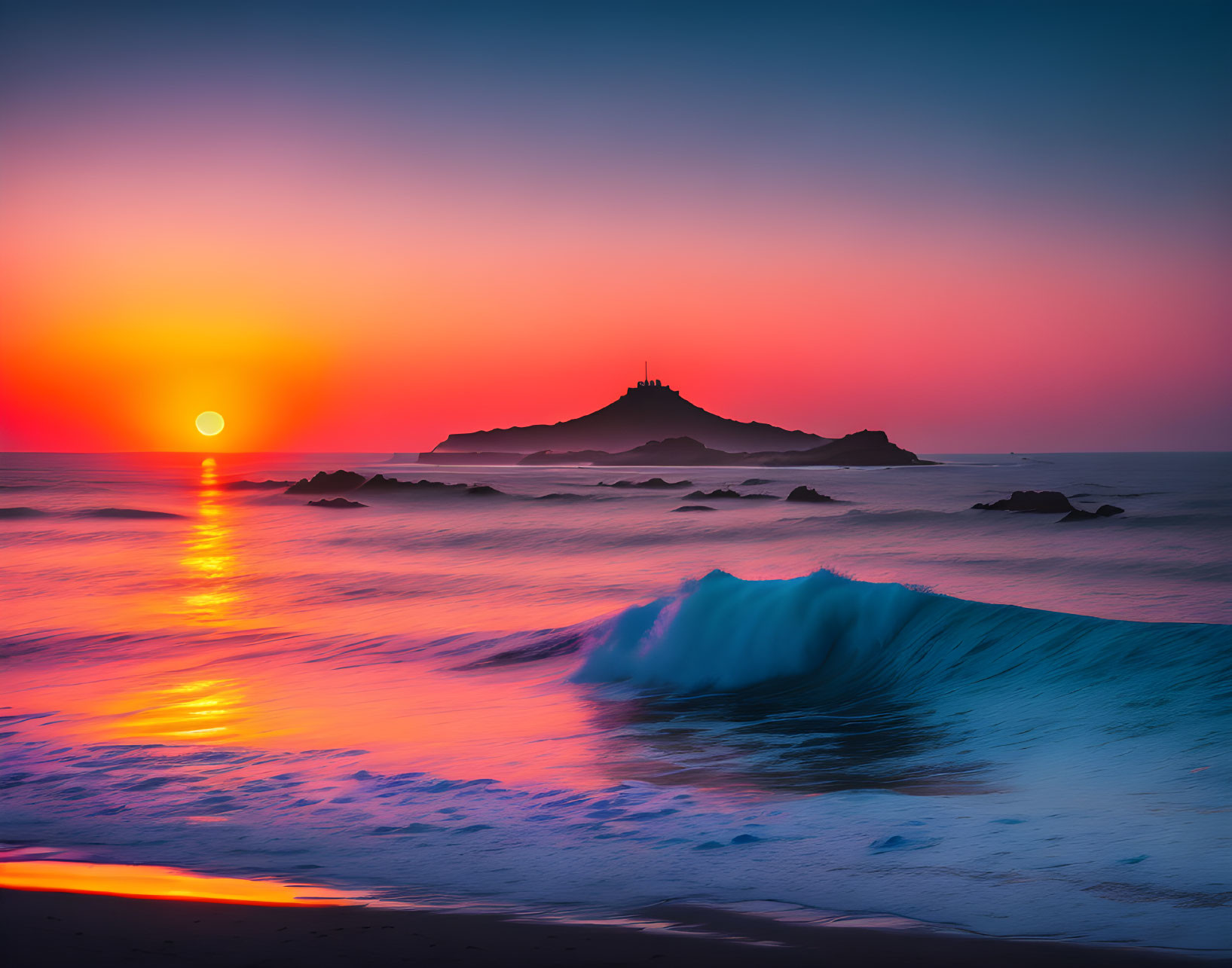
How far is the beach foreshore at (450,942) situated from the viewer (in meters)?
3.72

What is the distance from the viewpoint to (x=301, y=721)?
8766mm

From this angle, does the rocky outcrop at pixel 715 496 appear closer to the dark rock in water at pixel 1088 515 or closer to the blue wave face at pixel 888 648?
the dark rock in water at pixel 1088 515

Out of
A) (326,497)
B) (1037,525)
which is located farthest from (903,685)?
(326,497)

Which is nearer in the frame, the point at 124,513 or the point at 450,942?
the point at 450,942

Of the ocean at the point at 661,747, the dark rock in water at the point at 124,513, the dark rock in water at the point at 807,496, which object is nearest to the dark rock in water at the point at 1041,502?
the dark rock in water at the point at 807,496

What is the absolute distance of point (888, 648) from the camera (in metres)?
11.2

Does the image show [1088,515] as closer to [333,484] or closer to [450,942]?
[450,942]

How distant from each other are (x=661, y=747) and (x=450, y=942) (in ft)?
13.3

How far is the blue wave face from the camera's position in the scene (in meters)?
8.97

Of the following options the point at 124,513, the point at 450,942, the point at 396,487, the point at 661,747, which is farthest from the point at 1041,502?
the point at 124,513

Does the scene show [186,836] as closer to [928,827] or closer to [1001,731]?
[928,827]

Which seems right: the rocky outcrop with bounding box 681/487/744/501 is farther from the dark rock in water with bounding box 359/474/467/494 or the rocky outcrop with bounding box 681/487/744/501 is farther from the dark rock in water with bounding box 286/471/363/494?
the dark rock in water with bounding box 286/471/363/494

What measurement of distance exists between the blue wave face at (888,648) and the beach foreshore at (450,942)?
17.2 ft

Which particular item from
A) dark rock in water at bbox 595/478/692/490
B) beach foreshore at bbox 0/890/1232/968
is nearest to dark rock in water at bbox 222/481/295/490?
dark rock in water at bbox 595/478/692/490
